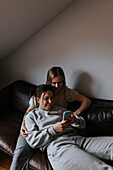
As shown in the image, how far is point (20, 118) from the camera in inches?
82.6

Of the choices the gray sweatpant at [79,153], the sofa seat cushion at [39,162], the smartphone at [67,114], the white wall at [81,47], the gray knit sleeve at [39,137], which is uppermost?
the white wall at [81,47]

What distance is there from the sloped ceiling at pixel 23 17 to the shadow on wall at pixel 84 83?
2.71 ft

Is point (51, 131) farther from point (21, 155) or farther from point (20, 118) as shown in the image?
point (20, 118)

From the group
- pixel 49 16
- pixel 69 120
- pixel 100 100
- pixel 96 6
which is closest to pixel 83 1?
pixel 96 6

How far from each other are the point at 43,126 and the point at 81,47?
1.06m

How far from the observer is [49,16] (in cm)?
203

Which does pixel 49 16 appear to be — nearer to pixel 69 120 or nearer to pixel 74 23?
pixel 74 23

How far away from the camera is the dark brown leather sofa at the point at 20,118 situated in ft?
5.01

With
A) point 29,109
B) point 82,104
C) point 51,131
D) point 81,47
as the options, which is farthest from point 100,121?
point 81,47

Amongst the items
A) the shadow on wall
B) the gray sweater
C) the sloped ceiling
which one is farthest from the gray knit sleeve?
the sloped ceiling

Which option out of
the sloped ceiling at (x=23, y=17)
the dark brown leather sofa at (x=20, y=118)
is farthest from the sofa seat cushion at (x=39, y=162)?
the sloped ceiling at (x=23, y=17)

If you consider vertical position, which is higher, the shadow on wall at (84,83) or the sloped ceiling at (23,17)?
the sloped ceiling at (23,17)

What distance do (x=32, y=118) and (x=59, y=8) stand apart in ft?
4.40

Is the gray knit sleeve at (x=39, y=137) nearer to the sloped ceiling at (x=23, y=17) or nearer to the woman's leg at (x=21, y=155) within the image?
the woman's leg at (x=21, y=155)
